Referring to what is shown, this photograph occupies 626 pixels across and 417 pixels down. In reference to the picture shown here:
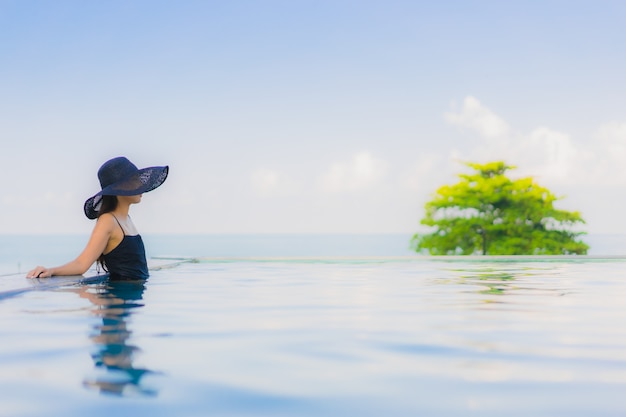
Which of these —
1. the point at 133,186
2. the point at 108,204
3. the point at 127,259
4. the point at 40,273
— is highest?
the point at 133,186

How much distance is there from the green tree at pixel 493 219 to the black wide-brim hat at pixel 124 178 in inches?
814

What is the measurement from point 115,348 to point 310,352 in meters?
0.81

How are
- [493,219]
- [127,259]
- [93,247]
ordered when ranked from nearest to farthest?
[93,247], [127,259], [493,219]

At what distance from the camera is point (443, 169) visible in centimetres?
2566

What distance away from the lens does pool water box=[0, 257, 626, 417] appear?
2322 millimetres

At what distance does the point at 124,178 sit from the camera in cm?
630

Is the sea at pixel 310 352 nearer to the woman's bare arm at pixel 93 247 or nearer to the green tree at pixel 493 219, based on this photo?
the woman's bare arm at pixel 93 247

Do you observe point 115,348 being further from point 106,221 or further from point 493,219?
point 493,219

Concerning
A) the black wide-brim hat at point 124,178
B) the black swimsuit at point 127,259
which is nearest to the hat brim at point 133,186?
the black wide-brim hat at point 124,178

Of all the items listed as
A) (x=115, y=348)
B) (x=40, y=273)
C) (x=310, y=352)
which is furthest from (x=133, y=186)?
(x=310, y=352)

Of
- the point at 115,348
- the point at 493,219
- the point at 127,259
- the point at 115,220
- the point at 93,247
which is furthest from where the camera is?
the point at 493,219

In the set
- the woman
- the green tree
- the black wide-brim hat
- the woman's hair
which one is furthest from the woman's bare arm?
the green tree

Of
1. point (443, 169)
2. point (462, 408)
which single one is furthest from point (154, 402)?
point (443, 169)

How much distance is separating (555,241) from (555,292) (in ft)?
66.8
